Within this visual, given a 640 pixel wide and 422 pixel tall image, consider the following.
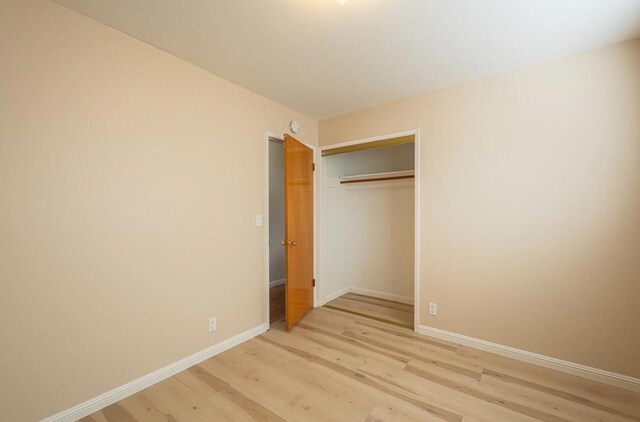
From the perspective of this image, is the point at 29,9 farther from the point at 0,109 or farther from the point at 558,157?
the point at 558,157

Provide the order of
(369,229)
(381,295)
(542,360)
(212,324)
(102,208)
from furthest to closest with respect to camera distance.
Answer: (369,229)
(381,295)
(212,324)
(542,360)
(102,208)

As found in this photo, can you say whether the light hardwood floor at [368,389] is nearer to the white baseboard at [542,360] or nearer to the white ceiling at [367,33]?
the white baseboard at [542,360]

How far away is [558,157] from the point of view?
2.15 metres

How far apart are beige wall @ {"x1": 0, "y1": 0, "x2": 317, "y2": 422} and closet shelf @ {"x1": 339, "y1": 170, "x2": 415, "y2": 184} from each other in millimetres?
1897

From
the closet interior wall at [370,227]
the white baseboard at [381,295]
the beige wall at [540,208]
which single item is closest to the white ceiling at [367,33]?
the beige wall at [540,208]

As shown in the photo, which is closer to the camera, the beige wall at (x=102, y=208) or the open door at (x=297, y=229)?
the beige wall at (x=102, y=208)

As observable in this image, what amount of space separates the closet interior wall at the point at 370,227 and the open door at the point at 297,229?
0.41m

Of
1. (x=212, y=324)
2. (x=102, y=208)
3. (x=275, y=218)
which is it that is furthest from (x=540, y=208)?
(x=275, y=218)

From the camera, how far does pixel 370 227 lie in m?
4.05

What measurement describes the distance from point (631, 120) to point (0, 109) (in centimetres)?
395

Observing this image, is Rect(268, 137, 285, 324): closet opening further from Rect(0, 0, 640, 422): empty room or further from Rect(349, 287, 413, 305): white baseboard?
Rect(0, 0, 640, 422): empty room

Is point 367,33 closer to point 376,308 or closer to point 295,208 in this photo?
point 295,208

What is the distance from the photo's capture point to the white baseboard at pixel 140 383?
1.63 meters

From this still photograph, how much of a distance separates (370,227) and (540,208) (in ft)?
7.01
